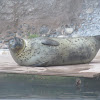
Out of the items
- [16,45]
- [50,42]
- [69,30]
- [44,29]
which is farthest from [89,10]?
[16,45]

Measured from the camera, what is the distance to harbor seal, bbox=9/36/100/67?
5.02 meters

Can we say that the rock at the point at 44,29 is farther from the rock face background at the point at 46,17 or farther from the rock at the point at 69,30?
the rock at the point at 69,30

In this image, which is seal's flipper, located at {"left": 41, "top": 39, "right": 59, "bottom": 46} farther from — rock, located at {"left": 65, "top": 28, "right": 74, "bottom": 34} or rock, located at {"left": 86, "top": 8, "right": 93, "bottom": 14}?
rock, located at {"left": 86, "top": 8, "right": 93, "bottom": 14}

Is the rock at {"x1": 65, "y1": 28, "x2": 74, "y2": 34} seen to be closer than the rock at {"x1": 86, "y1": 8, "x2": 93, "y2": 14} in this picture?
Yes

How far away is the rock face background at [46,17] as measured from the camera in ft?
31.9

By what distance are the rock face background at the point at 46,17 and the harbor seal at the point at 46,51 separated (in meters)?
4.41

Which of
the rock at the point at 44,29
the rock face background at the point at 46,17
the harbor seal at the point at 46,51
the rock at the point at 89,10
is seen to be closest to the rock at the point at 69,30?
the rock face background at the point at 46,17

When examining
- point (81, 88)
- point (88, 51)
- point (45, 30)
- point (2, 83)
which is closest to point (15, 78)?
point (2, 83)

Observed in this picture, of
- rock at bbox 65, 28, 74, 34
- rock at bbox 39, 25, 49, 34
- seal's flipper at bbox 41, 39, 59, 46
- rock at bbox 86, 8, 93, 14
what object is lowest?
rock at bbox 65, 28, 74, 34

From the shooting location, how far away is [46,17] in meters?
9.91

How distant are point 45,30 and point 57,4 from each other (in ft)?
2.91

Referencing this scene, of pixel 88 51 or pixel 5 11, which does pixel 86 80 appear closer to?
pixel 88 51

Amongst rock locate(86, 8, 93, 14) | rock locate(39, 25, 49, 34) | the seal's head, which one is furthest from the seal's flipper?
rock locate(86, 8, 93, 14)

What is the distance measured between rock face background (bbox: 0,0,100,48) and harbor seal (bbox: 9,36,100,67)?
14.5ft
